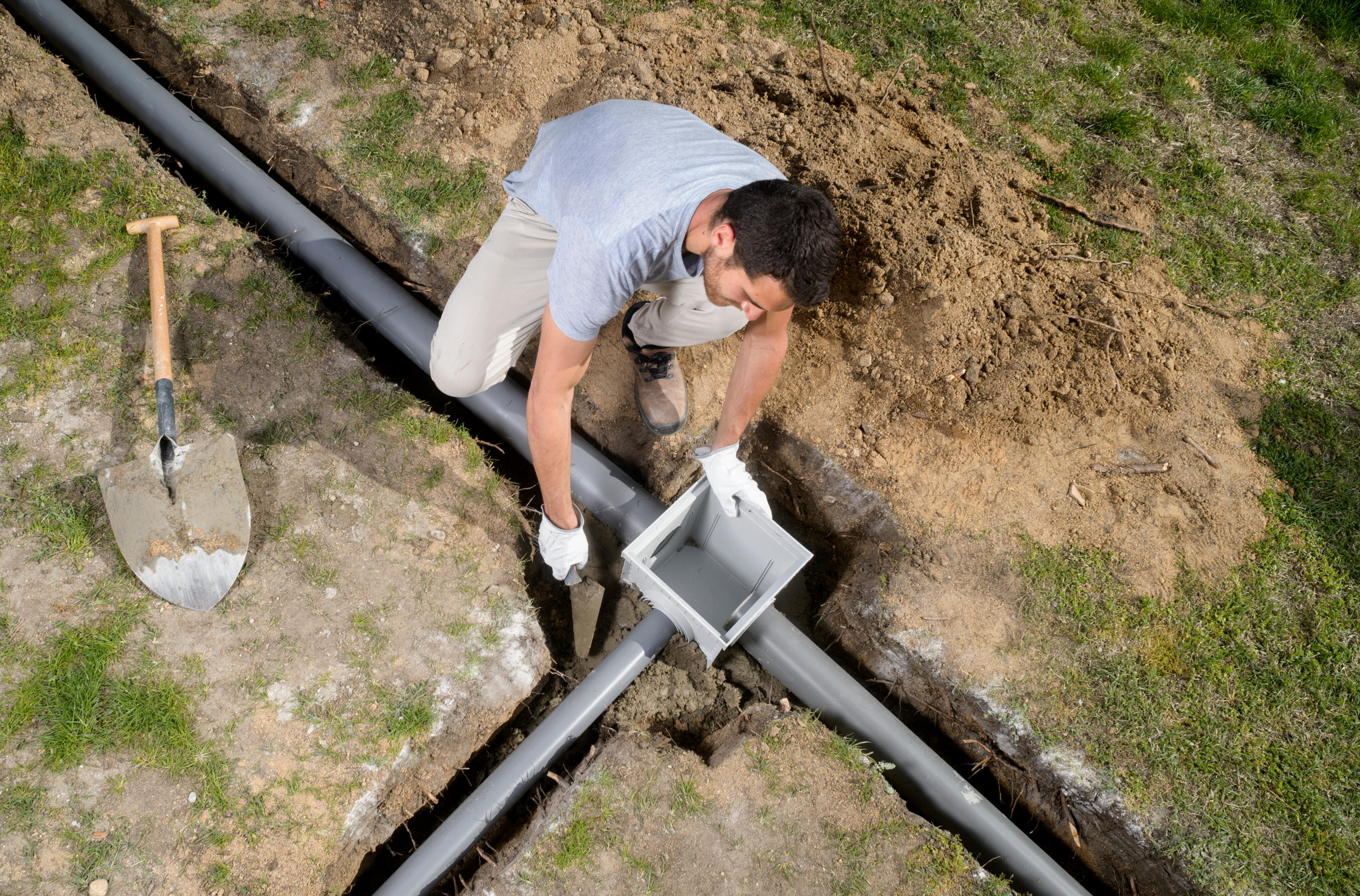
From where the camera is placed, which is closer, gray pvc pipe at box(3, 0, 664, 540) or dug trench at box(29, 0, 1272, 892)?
dug trench at box(29, 0, 1272, 892)

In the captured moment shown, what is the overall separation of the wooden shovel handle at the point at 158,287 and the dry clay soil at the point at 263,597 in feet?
0.28

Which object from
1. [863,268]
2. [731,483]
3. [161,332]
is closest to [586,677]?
[731,483]

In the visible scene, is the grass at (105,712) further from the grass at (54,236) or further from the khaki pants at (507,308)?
the khaki pants at (507,308)

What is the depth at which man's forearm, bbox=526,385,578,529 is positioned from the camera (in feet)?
7.23

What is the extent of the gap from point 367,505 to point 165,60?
291 centimetres

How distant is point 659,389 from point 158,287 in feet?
6.82

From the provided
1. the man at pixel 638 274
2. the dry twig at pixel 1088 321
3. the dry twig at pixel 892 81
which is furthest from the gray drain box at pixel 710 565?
the dry twig at pixel 892 81

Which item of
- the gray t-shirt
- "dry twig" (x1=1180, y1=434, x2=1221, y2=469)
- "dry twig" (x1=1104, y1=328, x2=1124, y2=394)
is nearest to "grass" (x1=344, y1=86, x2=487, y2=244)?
the gray t-shirt

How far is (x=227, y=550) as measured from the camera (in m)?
2.55

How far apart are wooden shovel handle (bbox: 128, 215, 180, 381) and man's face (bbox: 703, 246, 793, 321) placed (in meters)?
2.22

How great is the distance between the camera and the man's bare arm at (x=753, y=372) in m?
2.49

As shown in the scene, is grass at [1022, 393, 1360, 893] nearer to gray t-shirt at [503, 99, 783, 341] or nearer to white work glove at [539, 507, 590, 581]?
white work glove at [539, 507, 590, 581]

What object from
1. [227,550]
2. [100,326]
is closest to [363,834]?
[227,550]

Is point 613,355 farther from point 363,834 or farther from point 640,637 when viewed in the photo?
point 363,834
